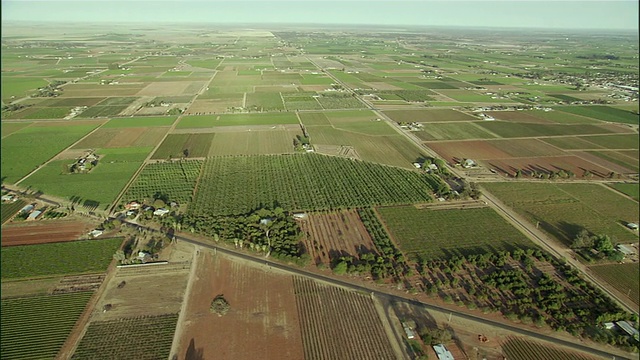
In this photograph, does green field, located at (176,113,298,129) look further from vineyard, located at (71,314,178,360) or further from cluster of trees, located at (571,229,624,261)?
cluster of trees, located at (571,229,624,261)

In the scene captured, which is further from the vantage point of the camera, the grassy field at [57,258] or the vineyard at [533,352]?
the grassy field at [57,258]

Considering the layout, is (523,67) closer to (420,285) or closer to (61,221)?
(420,285)

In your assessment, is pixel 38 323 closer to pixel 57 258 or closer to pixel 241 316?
pixel 57 258

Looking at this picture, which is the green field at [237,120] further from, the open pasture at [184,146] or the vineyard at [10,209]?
the vineyard at [10,209]

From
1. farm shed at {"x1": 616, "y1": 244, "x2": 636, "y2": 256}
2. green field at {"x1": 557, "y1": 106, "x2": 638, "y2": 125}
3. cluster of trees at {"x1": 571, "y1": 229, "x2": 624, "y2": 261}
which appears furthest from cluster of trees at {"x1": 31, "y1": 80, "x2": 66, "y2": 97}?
green field at {"x1": 557, "y1": 106, "x2": 638, "y2": 125}

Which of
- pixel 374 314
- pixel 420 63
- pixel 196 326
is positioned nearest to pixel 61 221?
pixel 196 326

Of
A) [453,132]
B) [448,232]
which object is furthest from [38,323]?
[453,132]

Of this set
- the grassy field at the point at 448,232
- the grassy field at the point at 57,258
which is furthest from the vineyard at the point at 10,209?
the grassy field at the point at 448,232

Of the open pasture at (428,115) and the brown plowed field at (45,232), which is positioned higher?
the open pasture at (428,115)

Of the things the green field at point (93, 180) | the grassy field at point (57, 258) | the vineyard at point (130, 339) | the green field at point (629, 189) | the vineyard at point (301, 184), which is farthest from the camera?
the green field at point (629, 189)
